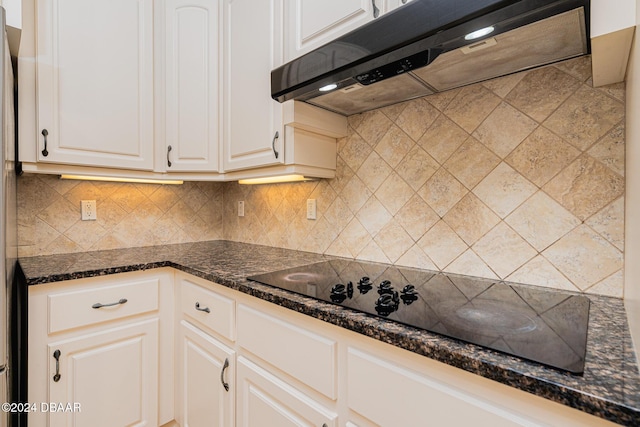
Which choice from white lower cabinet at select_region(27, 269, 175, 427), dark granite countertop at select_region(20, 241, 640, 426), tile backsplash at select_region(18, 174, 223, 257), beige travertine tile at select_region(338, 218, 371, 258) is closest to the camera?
dark granite countertop at select_region(20, 241, 640, 426)

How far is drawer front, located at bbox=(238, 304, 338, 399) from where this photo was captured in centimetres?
89

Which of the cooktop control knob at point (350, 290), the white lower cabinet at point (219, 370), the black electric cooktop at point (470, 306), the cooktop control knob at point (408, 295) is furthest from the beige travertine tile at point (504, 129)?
the white lower cabinet at point (219, 370)

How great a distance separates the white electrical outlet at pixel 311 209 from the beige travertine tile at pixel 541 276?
0.99 m

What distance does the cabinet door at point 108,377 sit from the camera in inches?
52.0

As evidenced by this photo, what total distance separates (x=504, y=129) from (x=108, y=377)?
6.31 ft

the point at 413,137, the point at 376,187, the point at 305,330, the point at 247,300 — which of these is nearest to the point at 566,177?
the point at 413,137

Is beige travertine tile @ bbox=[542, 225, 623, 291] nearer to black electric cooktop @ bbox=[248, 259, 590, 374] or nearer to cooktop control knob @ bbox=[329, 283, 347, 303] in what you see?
black electric cooktop @ bbox=[248, 259, 590, 374]

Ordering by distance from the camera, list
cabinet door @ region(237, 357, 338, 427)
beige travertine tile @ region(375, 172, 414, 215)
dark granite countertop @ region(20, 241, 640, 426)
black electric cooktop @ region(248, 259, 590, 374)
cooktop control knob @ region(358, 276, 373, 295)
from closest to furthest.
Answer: dark granite countertop @ region(20, 241, 640, 426), black electric cooktop @ region(248, 259, 590, 374), cabinet door @ region(237, 357, 338, 427), cooktop control knob @ region(358, 276, 373, 295), beige travertine tile @ region(375, 172, 414, 215)

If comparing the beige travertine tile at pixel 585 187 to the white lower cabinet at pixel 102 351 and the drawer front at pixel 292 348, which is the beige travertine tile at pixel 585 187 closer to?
the drawer front at pixel 292 348

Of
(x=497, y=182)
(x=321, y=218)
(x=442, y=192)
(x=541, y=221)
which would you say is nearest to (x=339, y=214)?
(x=321, y=218)

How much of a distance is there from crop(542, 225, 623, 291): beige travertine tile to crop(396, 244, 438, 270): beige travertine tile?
1.35 ft

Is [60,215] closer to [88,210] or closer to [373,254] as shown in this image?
[88,210]

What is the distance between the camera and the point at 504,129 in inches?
45.0

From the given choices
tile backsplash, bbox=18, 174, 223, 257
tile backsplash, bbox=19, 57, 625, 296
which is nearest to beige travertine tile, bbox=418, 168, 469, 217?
tile backsplash, bbox=19, 57, 625, 296
